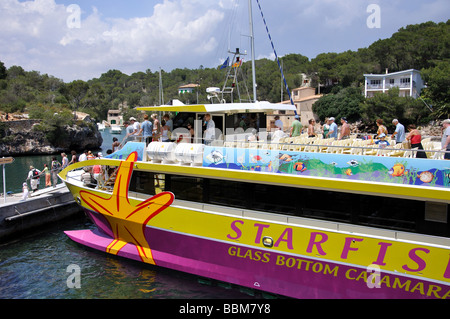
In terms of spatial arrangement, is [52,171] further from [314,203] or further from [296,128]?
[314,203]

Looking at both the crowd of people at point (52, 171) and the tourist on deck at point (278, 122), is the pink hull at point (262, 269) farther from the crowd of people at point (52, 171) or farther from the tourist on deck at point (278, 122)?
the crowd of people at point (52, 171)

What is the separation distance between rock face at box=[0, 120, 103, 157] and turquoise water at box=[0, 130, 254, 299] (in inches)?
1397

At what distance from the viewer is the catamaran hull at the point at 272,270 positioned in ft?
22.7

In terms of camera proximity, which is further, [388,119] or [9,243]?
[388,119]

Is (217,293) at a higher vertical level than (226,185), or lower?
lower

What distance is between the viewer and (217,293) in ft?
29.8

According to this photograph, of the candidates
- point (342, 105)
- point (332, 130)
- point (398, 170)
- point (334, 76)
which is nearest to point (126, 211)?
point (332, 130)

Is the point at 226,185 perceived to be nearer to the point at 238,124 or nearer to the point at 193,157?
the point at 193,157

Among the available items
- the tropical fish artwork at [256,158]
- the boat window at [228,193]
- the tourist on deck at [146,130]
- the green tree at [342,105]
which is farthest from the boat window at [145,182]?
the green tree at [342,105]

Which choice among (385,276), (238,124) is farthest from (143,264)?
(385,276)

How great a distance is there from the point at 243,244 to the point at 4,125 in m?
43.7

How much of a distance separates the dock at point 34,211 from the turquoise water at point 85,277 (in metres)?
0.56

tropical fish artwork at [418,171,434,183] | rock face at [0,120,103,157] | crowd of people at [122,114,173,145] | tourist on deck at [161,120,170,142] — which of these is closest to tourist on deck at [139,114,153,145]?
crowd of people at [122,114,173,145]

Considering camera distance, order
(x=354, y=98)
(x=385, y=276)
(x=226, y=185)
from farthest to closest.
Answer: (x=354, y=98)
(x=226, y=185)
(x=385, y=276)
